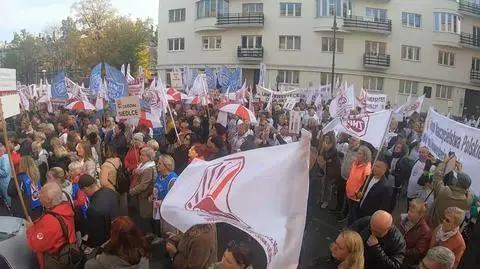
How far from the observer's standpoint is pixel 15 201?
8273 mm

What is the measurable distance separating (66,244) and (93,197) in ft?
2.74

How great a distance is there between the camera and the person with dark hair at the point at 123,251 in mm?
3723

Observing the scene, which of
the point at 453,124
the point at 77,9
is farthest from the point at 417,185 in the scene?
the point at 77,9

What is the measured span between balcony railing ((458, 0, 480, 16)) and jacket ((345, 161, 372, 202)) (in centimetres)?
4344

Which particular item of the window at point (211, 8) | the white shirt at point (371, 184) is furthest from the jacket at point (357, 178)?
the window at point (211, 8)

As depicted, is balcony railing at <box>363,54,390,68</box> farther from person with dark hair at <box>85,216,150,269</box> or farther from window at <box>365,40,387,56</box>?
person with dark hair at <box>85,216,150,269</box>

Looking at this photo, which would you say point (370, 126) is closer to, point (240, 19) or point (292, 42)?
point (292, 42)

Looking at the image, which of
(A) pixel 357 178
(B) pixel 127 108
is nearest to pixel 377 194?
(A) pixel 357 178

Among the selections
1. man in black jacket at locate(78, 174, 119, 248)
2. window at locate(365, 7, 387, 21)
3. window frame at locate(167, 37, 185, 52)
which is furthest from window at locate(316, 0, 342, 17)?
man in black jacket at locate(78, 174, 119, 248)

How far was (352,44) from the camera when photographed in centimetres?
4219

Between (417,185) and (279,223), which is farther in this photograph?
(417,185)

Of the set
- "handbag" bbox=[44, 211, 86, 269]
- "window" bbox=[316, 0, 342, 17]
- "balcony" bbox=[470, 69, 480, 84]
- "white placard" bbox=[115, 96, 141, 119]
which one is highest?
"window" bbox=[316, 0, 342, 17]

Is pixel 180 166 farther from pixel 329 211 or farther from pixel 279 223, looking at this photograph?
pixel 279 223

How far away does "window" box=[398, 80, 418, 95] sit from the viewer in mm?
42781
